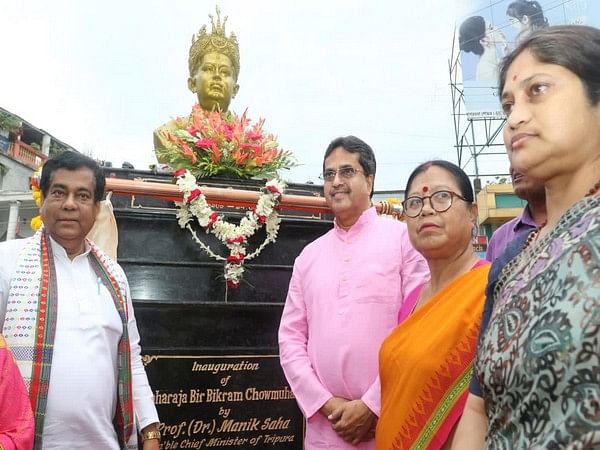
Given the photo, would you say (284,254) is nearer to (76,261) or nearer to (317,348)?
(317,348)

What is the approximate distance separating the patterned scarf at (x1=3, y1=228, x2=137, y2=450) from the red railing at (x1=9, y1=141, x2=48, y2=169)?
20876 millimetres

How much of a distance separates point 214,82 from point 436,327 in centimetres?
444

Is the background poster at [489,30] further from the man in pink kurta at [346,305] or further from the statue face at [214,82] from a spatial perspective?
the man in pink kurta at [346,305]

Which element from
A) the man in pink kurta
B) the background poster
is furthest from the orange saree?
the background poster

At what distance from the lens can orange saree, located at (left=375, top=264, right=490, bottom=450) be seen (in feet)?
5.70

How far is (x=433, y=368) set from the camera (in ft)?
5.76

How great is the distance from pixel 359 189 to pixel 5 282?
166cm

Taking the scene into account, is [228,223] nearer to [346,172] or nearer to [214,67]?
[346,172]

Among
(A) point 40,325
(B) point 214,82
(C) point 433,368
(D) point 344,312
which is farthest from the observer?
(B) point 214,82

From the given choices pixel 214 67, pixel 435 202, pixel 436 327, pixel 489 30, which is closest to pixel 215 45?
pixel 214 67

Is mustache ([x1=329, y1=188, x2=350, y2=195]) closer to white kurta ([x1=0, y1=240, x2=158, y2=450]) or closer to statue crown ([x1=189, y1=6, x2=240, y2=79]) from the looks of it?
white kurta ([x1=0, y1=240, x2=158, y2=450])

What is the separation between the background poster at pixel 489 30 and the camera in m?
17.0

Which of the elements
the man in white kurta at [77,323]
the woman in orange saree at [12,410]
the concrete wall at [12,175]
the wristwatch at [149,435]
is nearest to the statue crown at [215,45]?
the man in white kurta at [77,323]

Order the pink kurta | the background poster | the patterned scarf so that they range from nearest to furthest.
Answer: the patterned scarf
the pink kurta
the background poster
